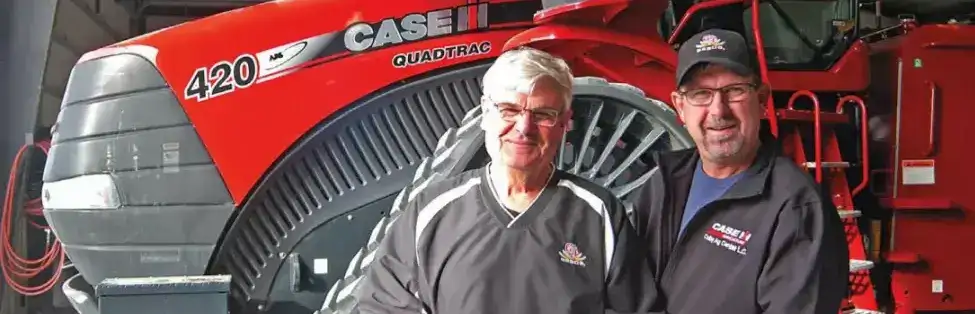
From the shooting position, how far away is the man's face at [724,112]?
193 centimetres

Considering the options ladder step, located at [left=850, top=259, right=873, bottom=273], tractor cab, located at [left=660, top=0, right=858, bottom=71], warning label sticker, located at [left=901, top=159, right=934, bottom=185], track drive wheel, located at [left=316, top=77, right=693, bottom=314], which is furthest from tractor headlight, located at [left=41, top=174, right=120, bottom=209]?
warning label sticker, located at [left=901, top=159, right=934, bottom=185]

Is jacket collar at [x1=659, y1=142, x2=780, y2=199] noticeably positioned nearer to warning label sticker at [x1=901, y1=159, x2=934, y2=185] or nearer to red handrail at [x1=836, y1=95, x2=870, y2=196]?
red handrail at [x1=836, y1=95, x2=870, y2=196]

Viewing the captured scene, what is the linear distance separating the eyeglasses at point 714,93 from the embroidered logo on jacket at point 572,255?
0.46 m

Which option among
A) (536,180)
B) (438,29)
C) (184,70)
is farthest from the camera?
(438,29)

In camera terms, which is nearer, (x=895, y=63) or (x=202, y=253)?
(x=202, y=253)

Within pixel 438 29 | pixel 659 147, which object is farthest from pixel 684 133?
pixel 438 29

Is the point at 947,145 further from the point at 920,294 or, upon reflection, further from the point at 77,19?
the point at 77,19

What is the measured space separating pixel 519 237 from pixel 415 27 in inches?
61.0

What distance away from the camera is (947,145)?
410 centimetres

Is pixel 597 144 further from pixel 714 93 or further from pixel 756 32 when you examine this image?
pixel 714 93

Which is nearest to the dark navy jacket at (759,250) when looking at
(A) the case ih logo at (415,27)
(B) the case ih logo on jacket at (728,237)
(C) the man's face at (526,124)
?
(B) the case ih logo on jacket at (728,237)

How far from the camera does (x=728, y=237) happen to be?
6.22 feet

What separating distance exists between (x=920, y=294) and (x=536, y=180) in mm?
3076

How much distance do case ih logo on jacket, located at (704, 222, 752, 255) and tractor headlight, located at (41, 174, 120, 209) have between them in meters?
2.06
